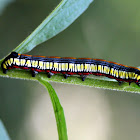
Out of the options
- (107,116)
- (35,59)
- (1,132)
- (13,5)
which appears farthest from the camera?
(107,116)

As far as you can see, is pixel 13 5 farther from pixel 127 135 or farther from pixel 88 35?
pixel 127 135

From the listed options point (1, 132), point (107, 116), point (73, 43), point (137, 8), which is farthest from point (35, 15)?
point (1, 132)

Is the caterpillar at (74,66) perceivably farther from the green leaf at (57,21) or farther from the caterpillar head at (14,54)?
the green leaf at (57,21)

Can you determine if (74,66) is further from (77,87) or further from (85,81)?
(77,87)

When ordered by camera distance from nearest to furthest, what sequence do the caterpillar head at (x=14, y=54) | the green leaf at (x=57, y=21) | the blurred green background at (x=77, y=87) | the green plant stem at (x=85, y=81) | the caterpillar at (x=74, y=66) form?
the green plant stem at (x=85, y=81) < the green leaf at (x=57, y=21) < the caterpillar head at (x=14, y=54) < the caterpillar at (x=74, y=66) < the blurred green background at (x=77, y=87)

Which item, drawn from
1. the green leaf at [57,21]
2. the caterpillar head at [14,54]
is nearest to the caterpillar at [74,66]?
the caterpillar head at [14,54]

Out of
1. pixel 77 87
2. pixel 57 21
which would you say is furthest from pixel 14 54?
pixel 77 87
